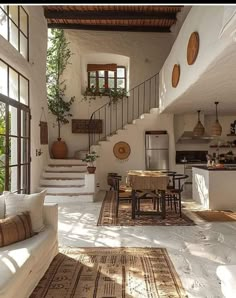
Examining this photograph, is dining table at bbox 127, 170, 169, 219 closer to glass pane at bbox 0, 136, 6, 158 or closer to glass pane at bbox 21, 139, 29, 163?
glass pane at bbox 0, 136, 6, 158

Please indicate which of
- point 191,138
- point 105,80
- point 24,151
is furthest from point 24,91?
point 191,138

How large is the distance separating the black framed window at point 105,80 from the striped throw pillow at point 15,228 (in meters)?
7.88

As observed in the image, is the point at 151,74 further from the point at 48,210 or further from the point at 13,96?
the point at 48,210

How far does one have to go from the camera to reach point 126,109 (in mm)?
10602

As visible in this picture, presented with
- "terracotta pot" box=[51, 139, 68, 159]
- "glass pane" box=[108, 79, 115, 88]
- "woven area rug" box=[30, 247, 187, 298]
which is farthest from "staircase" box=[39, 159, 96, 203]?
"woven area rug" box=[30, 247, 187, 298]

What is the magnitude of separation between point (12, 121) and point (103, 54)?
5.54m

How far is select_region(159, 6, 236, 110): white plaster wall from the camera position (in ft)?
10.9

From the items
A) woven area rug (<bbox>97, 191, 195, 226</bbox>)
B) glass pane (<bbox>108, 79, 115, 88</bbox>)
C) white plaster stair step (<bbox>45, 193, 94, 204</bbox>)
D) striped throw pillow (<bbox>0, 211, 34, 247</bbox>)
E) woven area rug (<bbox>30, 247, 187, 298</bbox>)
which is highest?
glass pane (<bbox>108, 79, 115, 88</bbox>)

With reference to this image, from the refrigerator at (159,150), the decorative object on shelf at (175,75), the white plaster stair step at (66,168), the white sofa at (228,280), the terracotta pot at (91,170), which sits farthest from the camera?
the refrigerator at (159,150)

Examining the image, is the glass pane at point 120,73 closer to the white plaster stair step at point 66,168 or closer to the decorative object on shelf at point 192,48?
the white plaster stair step at point 66,168

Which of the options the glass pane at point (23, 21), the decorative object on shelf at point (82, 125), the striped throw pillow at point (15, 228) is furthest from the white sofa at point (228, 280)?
the decorative object on shelf at point (82, 125)

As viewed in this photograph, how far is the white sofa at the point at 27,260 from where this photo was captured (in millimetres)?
2199

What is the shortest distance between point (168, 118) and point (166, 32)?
10.7 feet

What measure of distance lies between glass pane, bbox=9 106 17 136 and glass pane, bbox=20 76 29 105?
60 cm
